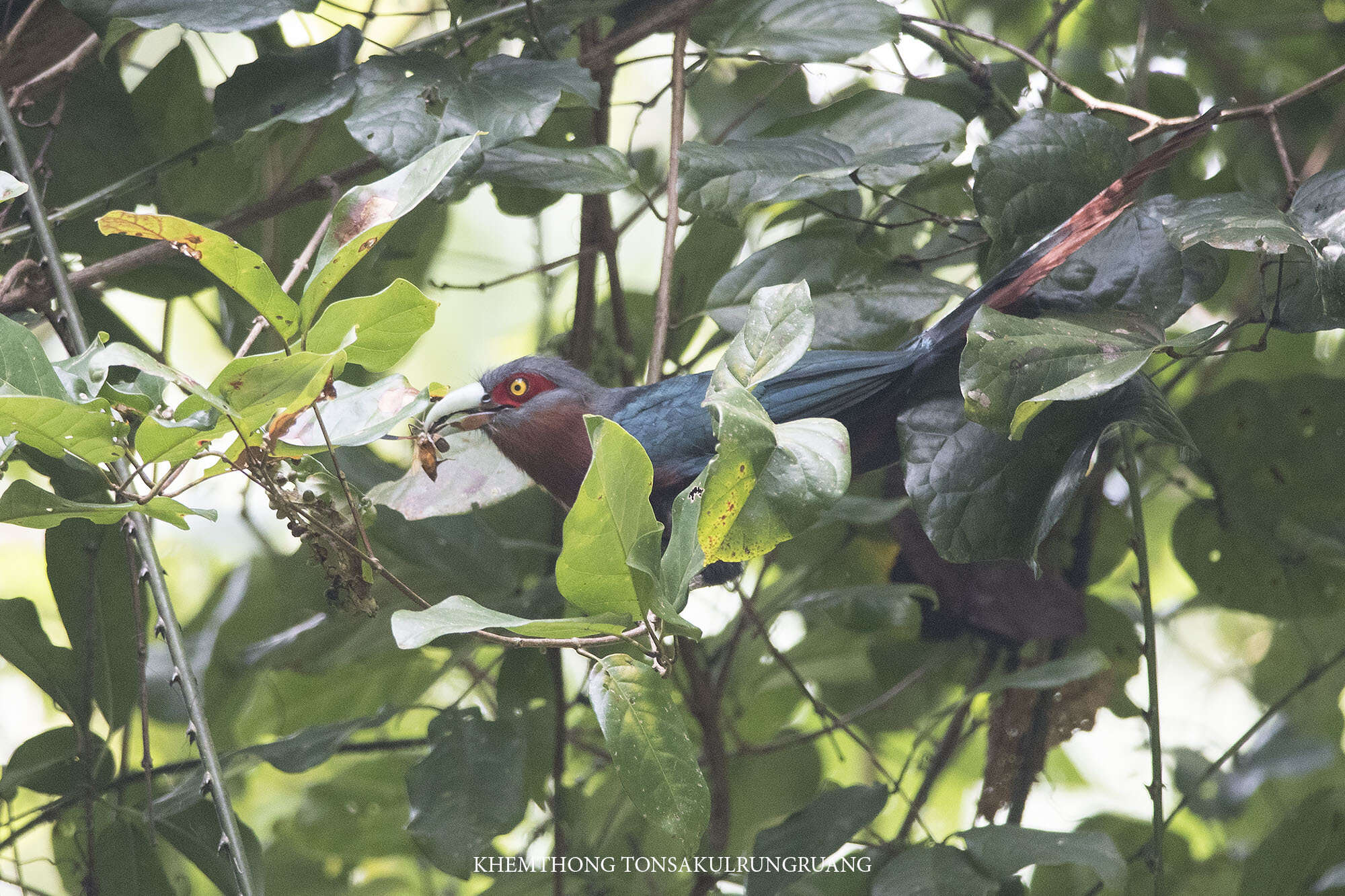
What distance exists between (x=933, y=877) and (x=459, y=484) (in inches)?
38.9

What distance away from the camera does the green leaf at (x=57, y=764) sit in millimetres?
1662

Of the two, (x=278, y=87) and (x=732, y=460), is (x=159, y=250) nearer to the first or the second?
(x=278, y=87)

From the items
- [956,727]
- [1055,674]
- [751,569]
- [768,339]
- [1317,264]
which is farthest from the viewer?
[751,569]

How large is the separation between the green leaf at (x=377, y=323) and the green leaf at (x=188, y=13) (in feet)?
2.28

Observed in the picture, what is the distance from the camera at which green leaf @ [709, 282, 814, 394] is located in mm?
1029

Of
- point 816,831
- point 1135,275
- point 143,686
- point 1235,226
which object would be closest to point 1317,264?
point 1235,226

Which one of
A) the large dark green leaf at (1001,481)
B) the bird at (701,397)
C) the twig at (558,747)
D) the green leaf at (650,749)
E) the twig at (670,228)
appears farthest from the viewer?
the twig at (558,747)

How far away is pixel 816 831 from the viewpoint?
1.73 metres

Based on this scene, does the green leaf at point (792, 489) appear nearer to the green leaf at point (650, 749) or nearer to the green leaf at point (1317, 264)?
the green leaf at point (650, 749)

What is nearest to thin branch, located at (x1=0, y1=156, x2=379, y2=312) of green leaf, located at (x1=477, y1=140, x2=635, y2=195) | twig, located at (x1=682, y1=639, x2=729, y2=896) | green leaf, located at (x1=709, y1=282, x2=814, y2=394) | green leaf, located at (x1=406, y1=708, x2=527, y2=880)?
green leaf, located at (x1=477, y1=140, x2=635, y2=195)

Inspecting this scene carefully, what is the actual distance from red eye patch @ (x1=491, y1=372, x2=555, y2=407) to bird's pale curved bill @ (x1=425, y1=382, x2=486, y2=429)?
0.04 meters

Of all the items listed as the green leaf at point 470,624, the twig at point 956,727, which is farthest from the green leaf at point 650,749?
the twig at point 956,727

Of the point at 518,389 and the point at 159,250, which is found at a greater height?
the point at 159,250

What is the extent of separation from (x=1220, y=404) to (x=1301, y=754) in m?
1.31
